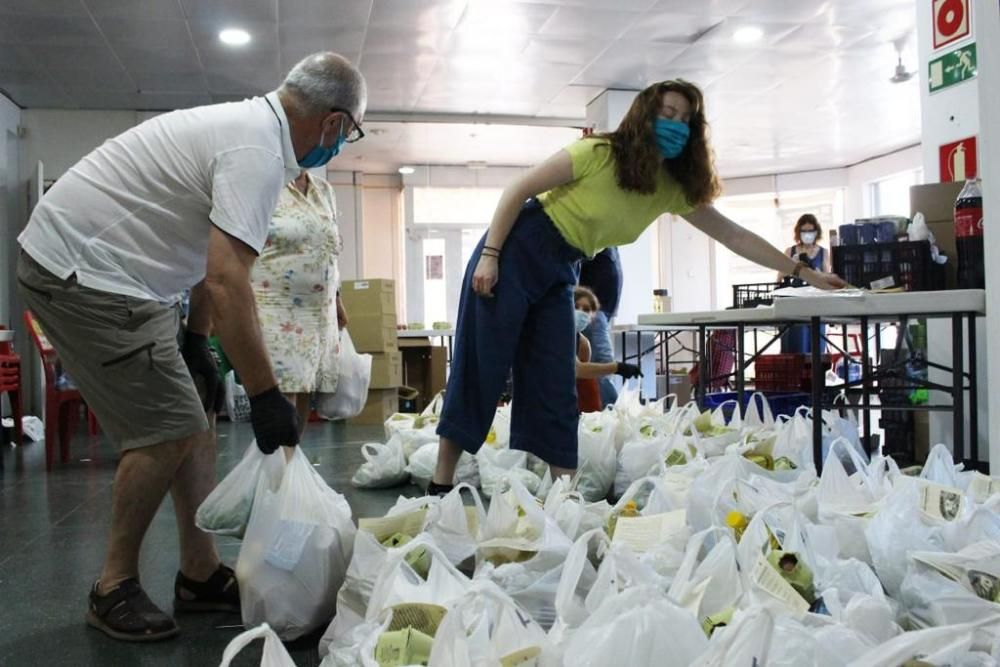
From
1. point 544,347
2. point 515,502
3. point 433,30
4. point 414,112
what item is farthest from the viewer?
point 414,112

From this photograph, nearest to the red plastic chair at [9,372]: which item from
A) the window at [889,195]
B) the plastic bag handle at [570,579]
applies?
the plastic bag handle at [570,579]

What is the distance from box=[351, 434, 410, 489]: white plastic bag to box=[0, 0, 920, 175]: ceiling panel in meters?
3.14

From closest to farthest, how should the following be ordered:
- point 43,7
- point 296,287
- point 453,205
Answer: point 296,287
point 43,7
point 453,205

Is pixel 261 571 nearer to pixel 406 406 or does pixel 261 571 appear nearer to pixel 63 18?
pixel 63 18

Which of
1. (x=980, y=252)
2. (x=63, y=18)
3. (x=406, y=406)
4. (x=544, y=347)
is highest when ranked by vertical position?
(x=63, y=18)

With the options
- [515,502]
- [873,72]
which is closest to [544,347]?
[515,502]

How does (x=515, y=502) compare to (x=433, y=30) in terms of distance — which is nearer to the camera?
(x=515, y=502)

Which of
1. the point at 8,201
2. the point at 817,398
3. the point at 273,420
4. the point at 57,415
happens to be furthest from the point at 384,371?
the point at 273,420

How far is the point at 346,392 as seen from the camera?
2.64 m

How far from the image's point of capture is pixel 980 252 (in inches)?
88.5

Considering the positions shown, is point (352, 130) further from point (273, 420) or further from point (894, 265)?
point (894, 265)

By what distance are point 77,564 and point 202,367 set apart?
2.20ft

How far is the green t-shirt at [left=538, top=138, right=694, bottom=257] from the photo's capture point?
1.90 metres

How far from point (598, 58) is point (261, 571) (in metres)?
5.38
